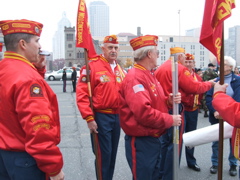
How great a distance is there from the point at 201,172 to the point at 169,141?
1.06 meters

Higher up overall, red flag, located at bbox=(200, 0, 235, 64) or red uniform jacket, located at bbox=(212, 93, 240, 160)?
red flag, located at bbox=(200, 0, 235, 64)

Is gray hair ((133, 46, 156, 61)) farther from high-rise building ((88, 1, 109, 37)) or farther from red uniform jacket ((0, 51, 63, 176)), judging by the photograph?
high-rise building ((88, 1, 109, 37))

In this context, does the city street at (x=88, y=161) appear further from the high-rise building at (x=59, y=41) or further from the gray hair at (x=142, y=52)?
the high-rise building at (x=59, y=41)

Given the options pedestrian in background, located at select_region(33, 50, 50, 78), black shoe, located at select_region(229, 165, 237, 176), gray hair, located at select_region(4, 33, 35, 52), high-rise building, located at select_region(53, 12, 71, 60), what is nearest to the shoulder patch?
gray hair, located at select_region(4, 33, 35, 52)

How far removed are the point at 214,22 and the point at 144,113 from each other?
3.56 ft

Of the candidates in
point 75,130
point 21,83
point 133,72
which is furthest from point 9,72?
point 75,130

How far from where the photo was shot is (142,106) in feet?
8.87

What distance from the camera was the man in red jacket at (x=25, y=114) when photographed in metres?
2.03

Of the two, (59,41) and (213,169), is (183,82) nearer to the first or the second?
(213,169)

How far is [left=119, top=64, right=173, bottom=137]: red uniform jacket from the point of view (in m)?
2.73

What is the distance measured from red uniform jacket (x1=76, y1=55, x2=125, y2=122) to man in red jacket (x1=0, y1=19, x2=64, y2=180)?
1.43 meters

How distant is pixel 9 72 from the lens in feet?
7.07

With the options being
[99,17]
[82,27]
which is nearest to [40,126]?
[82,27]

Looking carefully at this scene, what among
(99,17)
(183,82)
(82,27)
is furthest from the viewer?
(99,17)
